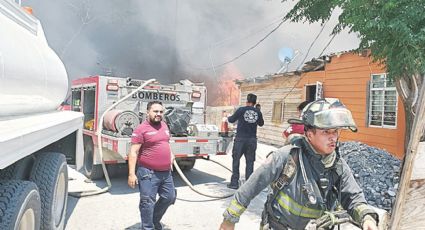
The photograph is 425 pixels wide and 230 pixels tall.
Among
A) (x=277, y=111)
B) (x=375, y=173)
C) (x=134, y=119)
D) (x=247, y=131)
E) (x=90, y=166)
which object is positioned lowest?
(x=90, y=166)

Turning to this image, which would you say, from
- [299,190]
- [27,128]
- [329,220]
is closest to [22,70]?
[27,128]

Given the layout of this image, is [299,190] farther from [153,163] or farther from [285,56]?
[285,56]

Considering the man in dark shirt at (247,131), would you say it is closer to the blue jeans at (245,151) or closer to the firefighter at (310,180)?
the blue jeans at (245,151)

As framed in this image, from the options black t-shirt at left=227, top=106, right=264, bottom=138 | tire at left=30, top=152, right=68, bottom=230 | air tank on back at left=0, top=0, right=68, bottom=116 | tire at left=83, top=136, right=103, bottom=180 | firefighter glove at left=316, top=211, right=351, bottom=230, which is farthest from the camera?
tire at left=83, top=136, right=103, bottom=180

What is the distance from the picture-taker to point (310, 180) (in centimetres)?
189

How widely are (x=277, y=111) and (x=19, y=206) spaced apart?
13129mm

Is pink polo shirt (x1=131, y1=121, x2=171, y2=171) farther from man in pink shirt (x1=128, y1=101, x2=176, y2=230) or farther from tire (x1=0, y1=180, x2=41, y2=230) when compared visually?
tire (x1=0, y1=180, x2=41, y2=230)

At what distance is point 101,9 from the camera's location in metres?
28.6

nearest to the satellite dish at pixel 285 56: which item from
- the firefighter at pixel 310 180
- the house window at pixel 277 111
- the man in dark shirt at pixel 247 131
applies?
the house window at pixel 277 111

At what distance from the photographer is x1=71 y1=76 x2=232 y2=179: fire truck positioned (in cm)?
604

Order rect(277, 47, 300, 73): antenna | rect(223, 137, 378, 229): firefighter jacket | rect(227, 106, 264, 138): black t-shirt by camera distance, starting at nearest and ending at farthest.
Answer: rect(223, 137, 378, 229): firefighter jacket < rect(227, 106, 264, 138): black t-shirt < rect(277, 47, 300, 73): antenna

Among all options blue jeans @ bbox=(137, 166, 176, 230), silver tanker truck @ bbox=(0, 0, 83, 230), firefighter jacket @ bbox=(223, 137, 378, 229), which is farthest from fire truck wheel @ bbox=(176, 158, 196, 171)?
firefighter jacket @ bbox=(223, 137, 378, 229)

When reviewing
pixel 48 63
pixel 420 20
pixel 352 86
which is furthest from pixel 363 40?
pixel 352 86

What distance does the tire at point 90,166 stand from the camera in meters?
6.51
